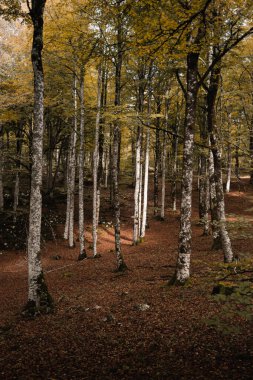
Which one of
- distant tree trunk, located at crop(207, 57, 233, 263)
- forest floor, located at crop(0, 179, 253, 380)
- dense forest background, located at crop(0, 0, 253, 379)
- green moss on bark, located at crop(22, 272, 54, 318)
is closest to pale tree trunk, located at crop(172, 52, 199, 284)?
dense forest background, located at crop(0, 0, 253, 379)

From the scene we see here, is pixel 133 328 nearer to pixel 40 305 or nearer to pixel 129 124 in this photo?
pixel 40 305

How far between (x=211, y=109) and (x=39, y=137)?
6.49m

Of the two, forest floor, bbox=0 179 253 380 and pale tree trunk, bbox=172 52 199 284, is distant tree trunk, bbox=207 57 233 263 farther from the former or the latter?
pale tree trunk, bbox=172 52 199 284

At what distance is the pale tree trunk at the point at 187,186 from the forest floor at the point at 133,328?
22.4 inches

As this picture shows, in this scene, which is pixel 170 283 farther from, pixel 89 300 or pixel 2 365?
pixel 2 365

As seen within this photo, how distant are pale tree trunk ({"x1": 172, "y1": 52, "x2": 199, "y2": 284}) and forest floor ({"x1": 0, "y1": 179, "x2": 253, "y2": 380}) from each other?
22.4 inches

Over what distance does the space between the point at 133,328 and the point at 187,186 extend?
14.0ft

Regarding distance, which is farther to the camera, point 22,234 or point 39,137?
point 22,234

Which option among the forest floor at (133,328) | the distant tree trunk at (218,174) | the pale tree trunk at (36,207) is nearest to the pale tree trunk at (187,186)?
the forest floor at (133,328)

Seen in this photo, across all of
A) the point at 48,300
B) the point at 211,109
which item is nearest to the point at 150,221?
the point at 211,109

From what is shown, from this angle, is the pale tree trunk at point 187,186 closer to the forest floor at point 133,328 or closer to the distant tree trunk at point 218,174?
the forest floor at point 133,328

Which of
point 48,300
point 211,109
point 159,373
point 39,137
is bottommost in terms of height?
point 48,300

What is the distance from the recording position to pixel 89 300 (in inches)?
351

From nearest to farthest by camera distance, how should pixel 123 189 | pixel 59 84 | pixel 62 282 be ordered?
pixel 62 282, pixel 59 84, pixel 123 189
